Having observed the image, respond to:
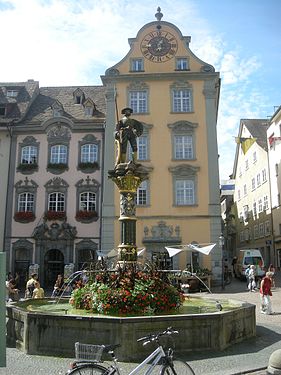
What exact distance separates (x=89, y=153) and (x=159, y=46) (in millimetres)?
Result: 9551

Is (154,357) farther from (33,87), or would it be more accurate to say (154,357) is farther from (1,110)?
(33,87)

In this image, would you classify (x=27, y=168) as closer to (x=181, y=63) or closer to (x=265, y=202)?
(x=181, y=63)

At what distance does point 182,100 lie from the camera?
31656 mm

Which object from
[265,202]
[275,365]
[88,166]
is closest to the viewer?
[275,365]

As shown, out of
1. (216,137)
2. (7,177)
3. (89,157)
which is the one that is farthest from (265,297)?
(7,177)

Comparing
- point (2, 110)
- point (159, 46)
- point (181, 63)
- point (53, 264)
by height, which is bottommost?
point (53, 264)

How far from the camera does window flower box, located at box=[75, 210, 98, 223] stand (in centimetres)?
3031

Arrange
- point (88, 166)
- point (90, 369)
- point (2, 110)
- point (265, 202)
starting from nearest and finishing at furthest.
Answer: point (90, 369)
point (88, 166)
point (2, 110)
point (265, 202)

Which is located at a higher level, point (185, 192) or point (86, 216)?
point (185, 192)

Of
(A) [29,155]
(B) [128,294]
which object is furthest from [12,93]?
(B) [128,294]

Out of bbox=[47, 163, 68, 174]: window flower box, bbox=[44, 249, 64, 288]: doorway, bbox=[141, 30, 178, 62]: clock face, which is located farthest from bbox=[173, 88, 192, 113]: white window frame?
bbox=[44, 249, 64, 288]: doorway

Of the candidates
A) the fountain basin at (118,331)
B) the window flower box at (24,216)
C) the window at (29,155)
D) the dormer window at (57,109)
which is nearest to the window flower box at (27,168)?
the window at (29,155)

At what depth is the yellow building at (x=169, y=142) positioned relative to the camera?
97.8 ft

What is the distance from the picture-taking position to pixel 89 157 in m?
31.6
